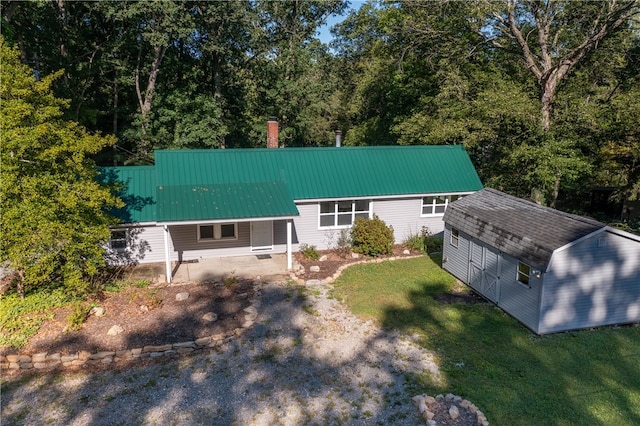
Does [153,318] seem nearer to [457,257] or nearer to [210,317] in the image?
[210,317]

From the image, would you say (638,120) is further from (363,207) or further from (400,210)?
(363,207)

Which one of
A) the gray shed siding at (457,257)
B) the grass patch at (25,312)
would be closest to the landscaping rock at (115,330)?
the grass patch at (25,312)

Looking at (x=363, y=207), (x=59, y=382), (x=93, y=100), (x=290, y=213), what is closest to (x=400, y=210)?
(x=363, y=207)

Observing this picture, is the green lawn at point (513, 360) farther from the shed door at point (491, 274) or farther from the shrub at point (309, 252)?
the shrub at point (309, 252)

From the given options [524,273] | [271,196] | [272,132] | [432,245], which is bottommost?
[432,245]

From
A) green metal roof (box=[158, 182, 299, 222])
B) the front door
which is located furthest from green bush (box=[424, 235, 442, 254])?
the front door

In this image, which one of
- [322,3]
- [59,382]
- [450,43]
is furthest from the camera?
[322,3]

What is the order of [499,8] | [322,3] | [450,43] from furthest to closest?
1. [322,3]
2. [450,43]
3. [499,8]

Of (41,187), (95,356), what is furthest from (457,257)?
(41,187)

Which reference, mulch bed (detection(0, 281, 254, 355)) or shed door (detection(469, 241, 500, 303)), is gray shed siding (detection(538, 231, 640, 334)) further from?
mulch bed (detection(0, 281, 254, 355))
